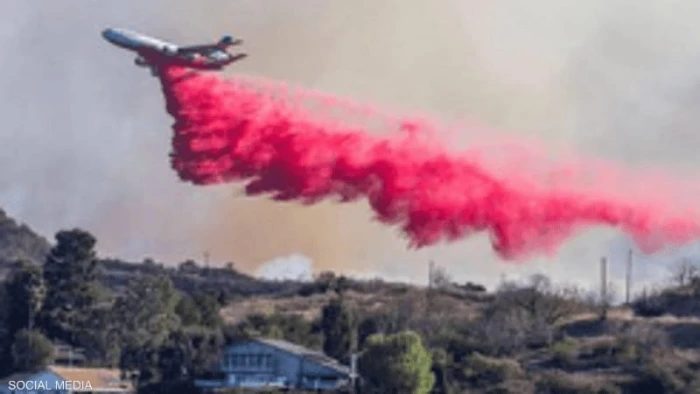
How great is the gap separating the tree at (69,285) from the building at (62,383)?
15212mm

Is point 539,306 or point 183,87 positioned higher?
point 183,87

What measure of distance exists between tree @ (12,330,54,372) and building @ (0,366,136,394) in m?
1.59

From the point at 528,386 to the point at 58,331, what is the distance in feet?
147

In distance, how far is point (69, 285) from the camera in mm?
152625

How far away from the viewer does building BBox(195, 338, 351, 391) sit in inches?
5030

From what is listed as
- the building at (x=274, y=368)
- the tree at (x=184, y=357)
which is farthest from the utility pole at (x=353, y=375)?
the tree at (x=184, y=357)

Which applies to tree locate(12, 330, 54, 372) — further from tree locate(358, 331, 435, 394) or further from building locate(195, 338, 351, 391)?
tree locate(358, 331, 435, 394)

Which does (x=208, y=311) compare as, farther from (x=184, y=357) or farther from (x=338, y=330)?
(x=184, y=357)

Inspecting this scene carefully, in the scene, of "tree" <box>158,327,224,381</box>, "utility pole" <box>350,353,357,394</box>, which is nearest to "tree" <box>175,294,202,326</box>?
"tree" <box>158,327,224,381</box>

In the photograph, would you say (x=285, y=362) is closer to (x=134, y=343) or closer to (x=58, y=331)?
(x=134, y=343)

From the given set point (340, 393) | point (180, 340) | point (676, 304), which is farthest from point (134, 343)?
point (676, 304)

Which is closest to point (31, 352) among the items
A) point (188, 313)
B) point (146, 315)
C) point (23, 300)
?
point (23, 300)

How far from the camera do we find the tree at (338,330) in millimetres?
137875

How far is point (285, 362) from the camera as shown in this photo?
12938 centimetres
